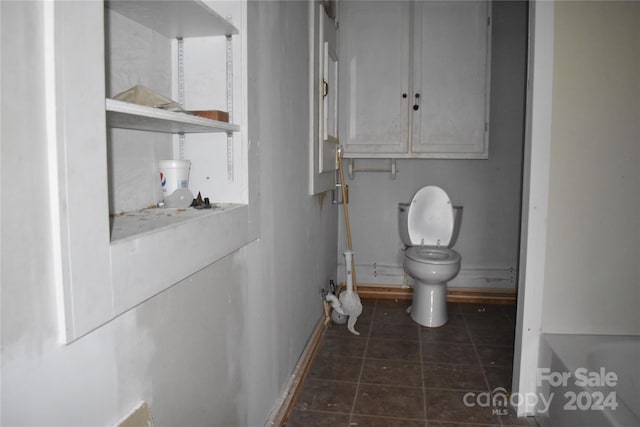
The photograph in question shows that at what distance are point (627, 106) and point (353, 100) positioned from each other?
1876mm

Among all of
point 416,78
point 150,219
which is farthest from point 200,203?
point 416,78

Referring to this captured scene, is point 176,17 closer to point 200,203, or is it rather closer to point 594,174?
point 200,203

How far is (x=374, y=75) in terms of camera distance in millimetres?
3455

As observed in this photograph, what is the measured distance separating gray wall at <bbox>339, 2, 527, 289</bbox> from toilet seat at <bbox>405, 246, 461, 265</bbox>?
40 centimetres

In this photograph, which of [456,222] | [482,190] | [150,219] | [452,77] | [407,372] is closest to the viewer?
[150,219]

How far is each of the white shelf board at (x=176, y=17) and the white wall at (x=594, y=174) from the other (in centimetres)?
141

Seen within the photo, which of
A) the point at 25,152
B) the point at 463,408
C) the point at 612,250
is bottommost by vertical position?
the point at 463,408

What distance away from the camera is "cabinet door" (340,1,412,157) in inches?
134

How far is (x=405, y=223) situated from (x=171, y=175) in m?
2.44

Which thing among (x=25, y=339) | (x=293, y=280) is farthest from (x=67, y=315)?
(x=293, y=280)

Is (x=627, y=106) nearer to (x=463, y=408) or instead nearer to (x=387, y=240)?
(x=463, y=408)

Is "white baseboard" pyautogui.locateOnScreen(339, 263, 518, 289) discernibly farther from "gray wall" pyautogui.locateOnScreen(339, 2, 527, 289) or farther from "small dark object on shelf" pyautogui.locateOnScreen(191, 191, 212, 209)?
"small dark object on shelf" pyautogui.locateOnScreen(191, 191, 212, 209)

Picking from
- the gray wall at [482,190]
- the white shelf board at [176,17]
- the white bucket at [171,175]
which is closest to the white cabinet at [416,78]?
the gray wall at [482,190]

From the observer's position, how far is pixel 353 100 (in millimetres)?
3492
